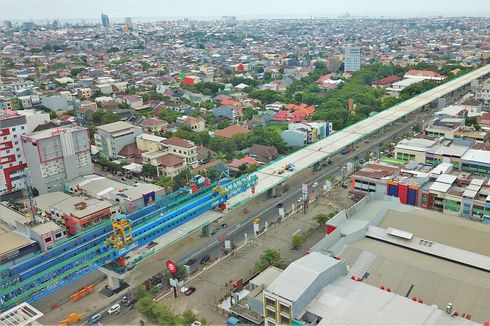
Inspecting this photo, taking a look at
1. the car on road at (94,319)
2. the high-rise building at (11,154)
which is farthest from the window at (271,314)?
the high-rise building at (11,154)

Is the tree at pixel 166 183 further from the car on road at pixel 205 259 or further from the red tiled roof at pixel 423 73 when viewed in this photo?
the red tiled roof at pixel 423 73

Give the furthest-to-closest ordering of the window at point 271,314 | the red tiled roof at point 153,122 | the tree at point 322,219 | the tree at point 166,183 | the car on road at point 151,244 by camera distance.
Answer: the red tiled roof at point 153,122
the tree at point 166,183
the tree at point 322,219
the car on road at point 151,244
the window at point 271,314

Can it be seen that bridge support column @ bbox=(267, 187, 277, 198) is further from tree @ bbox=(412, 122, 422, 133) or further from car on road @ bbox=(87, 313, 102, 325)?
tree @ bbox=(412, 122, 422, 133)

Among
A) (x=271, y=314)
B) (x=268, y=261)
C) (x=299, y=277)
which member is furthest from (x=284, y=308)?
(x=268, y=261)

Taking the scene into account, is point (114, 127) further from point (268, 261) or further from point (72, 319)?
point (268, 261)

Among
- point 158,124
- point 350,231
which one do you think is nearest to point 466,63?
point 158,124

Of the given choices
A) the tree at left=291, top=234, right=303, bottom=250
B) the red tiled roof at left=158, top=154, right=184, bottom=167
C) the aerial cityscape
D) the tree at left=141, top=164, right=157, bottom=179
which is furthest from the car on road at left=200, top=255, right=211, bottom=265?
the tree at left=141, top=164, right=157, bottom=179
